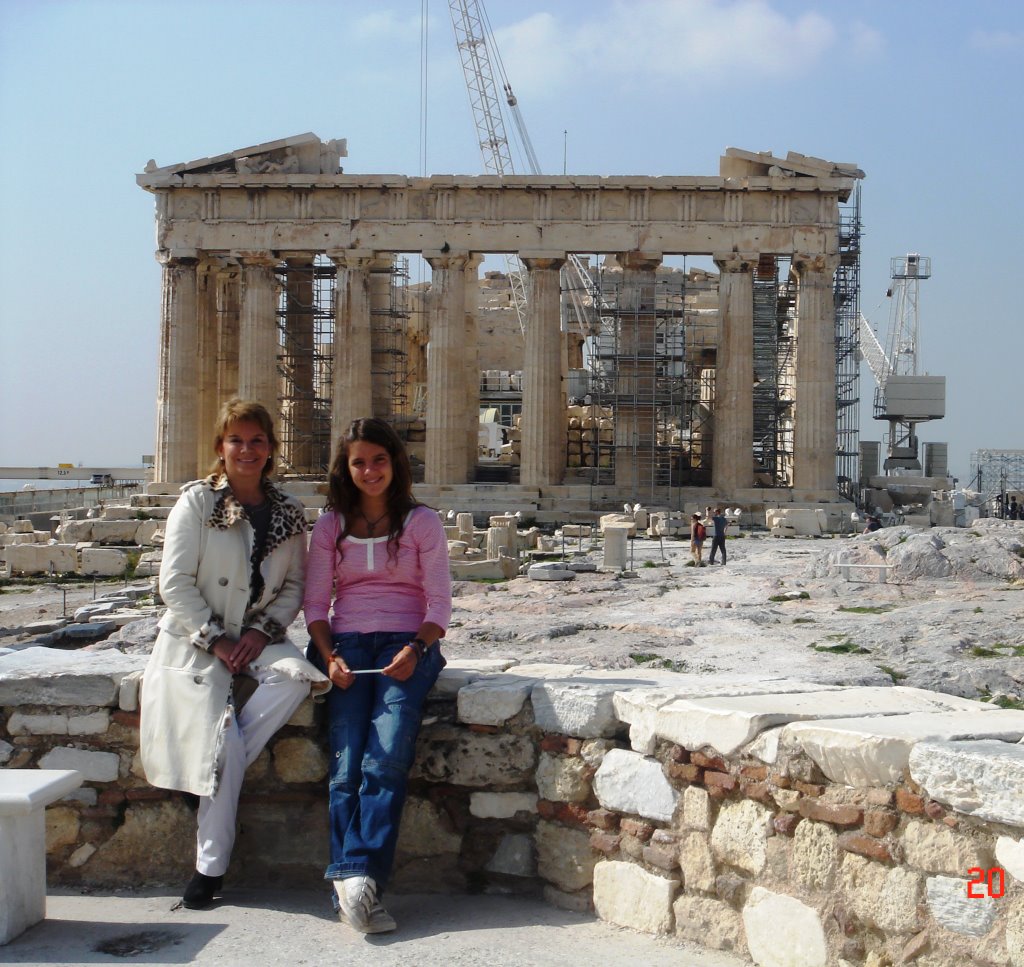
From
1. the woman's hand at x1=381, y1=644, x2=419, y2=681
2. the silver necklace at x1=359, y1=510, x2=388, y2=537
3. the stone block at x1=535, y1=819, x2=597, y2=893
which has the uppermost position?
the silver necklace at x1=359, y1=510, x2=388, y2=537

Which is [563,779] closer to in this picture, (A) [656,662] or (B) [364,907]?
(B) [364,907]

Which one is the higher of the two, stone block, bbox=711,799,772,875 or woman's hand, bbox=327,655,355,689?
woman's hand, bbox=327,655,355,689

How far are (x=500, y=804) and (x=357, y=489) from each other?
1.57 metres

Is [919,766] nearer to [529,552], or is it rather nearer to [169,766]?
[169,766]

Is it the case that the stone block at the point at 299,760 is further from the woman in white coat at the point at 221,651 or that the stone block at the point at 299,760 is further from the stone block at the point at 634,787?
the stone block at the point at 634,787

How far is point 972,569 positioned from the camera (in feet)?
62.1

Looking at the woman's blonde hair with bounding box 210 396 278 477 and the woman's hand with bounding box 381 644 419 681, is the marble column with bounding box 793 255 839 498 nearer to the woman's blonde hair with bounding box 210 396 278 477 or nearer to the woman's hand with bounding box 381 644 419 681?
the woman's blonde hair with bounding box 210 396 278 477

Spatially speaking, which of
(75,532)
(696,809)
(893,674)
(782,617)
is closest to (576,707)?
(696,809)

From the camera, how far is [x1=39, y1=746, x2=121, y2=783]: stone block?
19.3 feet

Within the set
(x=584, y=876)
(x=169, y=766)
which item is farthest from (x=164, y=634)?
(x=584, y=876)

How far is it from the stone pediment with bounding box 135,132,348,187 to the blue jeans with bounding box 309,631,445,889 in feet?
110

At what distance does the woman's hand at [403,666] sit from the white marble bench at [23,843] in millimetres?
1324

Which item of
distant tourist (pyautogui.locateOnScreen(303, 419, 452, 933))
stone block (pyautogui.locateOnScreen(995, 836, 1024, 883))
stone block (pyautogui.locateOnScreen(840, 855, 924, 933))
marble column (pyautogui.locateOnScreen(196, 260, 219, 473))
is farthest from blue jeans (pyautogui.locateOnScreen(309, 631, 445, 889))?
marble column (pyautogui.locateOnScreen(196, 260, 219, 473))

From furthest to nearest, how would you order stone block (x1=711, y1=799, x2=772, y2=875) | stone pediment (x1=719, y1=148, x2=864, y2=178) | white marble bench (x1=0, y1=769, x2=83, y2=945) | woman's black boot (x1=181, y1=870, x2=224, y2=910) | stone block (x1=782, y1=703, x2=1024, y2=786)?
stone pediment (x1=719, y1=148, x2=864, y2=178) → woman's black boot (x1=181, y1=870, x2=224, y2=910) → white marble bench (x1=0, y1=769, x2=83, y2=945) → stone block (x1=711, y1=799, x2=772, y2=875) → stone block (x1=782, y1=703, x2=1024, y2=786)
